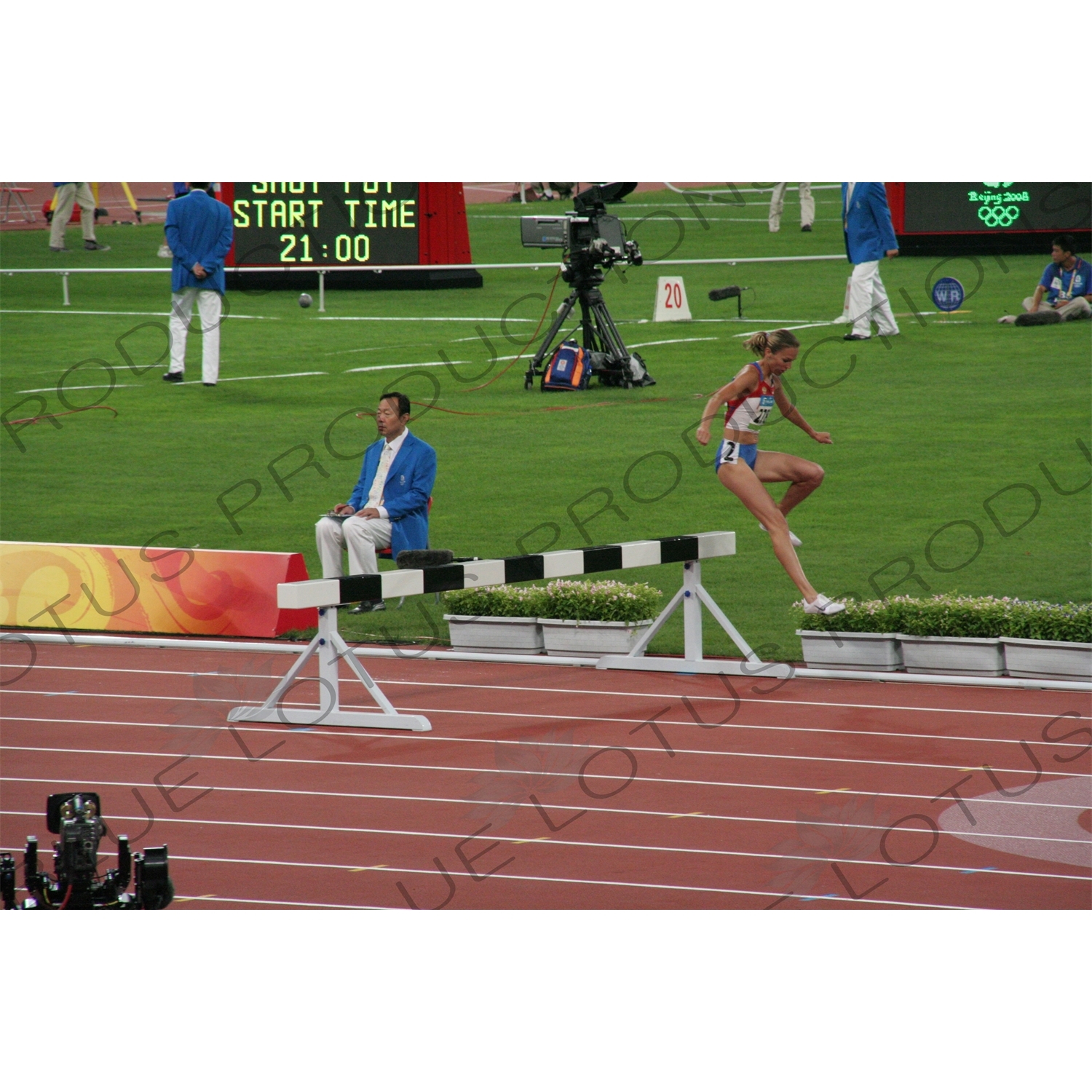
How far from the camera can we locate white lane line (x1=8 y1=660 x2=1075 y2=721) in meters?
8.05

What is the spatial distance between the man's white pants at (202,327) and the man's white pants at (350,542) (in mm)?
6249

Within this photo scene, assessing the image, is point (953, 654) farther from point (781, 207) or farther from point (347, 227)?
point (781, 207)

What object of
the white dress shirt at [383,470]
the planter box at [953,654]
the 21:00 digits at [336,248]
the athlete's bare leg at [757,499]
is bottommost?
the planter box at [953,654]

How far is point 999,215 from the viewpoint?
23.0 meters

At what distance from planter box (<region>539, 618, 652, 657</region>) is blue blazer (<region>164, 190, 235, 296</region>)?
7090 mm

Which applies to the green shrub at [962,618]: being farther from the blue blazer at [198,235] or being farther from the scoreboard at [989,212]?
the scoreboard at [989,212]

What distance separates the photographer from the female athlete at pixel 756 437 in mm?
9125

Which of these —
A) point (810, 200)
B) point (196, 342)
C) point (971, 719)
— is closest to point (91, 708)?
point (971, 719)

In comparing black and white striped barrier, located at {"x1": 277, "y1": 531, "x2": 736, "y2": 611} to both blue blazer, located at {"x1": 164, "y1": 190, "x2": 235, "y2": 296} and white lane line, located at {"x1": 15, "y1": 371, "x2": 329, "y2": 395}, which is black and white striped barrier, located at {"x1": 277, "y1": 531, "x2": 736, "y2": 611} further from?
white lane line, located at {"x1": 15, "y1": 371, "x2": 329, "y2": 395}

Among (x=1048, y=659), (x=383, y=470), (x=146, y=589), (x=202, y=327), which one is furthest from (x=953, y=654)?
(x=202, y=327)

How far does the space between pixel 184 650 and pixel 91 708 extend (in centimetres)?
129

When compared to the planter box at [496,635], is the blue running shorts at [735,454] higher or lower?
higher

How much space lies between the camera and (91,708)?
841 cm

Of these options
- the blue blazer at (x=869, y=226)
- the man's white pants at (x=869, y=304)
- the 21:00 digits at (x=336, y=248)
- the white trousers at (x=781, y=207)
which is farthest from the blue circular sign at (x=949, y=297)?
the white trousers at (x=781, y=207)
